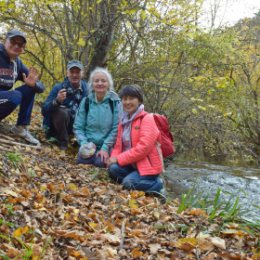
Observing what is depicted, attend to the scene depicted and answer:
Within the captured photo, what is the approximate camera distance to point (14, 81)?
5.71 metres

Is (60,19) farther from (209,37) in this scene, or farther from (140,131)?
(140,131)

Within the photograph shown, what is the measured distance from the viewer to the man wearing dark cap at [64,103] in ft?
19.7

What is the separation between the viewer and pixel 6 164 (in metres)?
3.94

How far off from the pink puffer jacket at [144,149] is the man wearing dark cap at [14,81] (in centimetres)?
176

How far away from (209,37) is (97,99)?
3.15 meters

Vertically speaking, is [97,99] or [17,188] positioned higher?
[97,99]

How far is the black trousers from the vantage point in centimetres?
611

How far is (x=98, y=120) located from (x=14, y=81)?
1.44 meters

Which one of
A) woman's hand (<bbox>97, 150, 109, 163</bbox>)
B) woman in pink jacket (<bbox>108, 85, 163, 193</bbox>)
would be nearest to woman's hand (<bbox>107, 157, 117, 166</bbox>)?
woman in pink jacket (<bbox>108, 85, 163, 193</bbox>)

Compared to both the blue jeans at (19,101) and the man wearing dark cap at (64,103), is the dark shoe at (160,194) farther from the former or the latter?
the blue jeans at (19,101)

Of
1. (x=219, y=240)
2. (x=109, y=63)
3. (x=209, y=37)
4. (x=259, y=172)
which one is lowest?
(x=259, y=172)

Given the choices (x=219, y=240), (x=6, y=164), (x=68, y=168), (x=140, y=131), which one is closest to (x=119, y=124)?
(x=140, y=131)

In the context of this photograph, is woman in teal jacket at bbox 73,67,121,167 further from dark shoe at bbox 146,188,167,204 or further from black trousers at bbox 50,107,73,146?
dark shoe at bbox 146,188,167,204

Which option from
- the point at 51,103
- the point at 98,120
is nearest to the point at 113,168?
the point at 98,120
